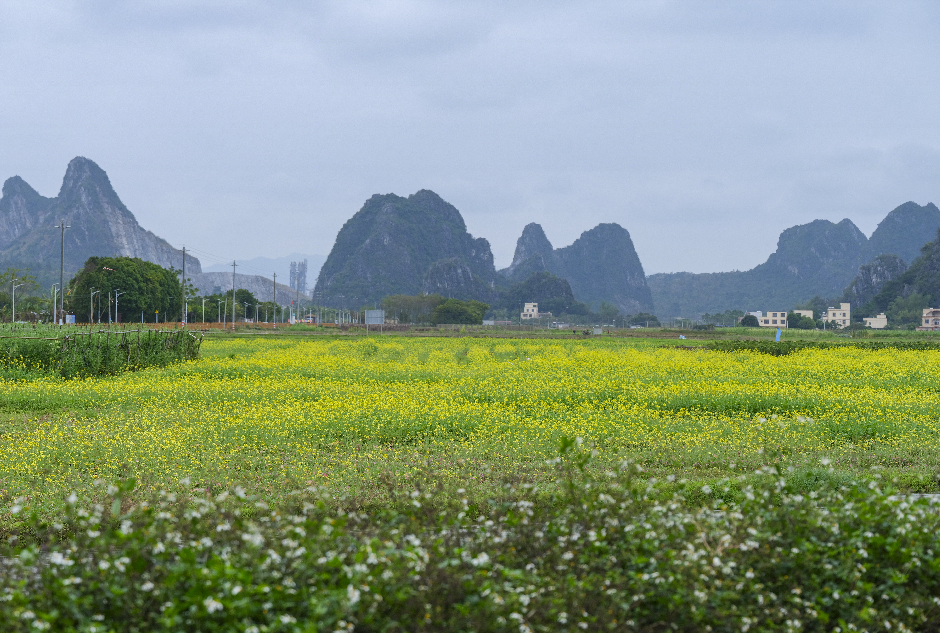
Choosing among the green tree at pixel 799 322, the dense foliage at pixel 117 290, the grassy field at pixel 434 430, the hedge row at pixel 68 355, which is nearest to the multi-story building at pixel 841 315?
the green tree at pixel 799 322

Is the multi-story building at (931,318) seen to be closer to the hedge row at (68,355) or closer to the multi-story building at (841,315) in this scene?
the multi-story building at (841,315)

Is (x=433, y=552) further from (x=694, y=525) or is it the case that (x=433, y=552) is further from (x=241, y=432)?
(x=241, y=432)

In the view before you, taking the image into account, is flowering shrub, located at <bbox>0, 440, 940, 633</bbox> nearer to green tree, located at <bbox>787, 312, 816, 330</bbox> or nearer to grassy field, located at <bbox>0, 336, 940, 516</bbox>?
grassy field, located at <bbox>0, 336, 940, 516</bbox>

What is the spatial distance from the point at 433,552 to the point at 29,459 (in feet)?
22.8

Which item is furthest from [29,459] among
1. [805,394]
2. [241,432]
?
[805,394]

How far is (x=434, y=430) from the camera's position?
33.7ft

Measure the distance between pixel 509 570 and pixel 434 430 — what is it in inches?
257

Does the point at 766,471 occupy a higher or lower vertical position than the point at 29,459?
higher

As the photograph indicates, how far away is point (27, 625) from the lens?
330 centimetres

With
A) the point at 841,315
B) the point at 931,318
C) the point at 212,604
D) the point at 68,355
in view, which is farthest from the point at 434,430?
the point at 841,315

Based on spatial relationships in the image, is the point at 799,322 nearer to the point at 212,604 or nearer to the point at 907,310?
the point at 907,310

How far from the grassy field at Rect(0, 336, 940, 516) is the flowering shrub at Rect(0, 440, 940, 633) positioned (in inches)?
39.7

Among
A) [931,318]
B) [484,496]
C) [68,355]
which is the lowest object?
[484,496]

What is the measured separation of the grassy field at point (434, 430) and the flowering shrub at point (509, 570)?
1.01 metres
